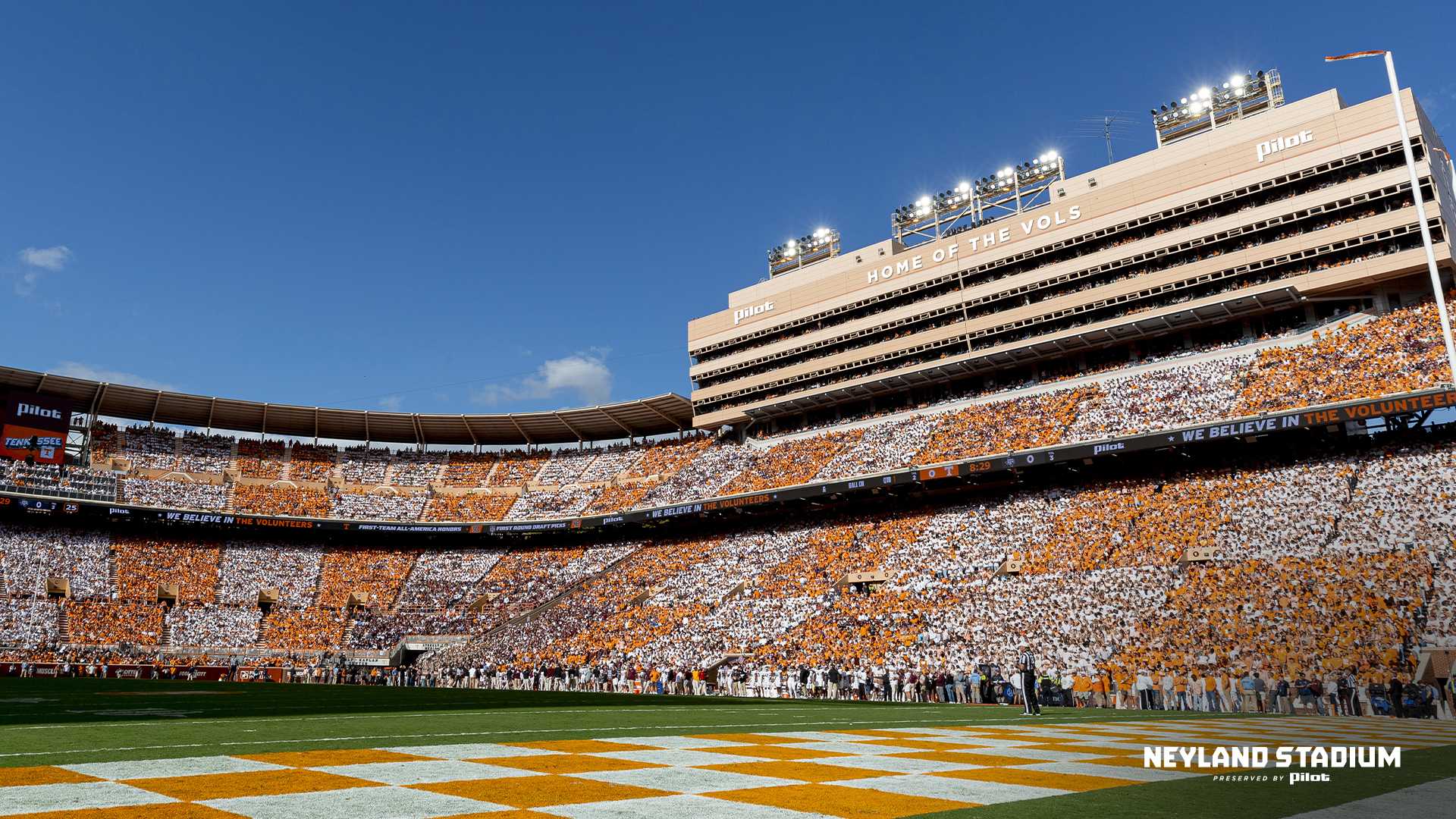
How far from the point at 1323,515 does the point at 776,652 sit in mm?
20981

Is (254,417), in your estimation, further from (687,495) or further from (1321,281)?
(1321,281)

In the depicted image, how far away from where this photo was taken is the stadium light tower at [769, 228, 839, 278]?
6506 centimetres

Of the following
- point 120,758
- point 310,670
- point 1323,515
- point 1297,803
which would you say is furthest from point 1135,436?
point 310,670

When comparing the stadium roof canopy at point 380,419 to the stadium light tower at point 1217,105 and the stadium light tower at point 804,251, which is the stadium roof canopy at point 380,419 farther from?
the stadium light tower at point 1217,105

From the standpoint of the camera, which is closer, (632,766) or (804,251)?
(632,766)

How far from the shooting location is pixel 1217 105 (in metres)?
50.6

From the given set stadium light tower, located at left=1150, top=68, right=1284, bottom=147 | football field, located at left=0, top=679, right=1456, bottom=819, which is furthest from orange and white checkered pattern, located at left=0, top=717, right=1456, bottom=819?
stadium light tower, located at left=1150, top=68, right=1284, bottom=147

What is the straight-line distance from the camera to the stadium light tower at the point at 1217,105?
49.1m

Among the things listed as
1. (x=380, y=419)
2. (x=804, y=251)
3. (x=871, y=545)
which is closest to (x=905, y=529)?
(x=871, y=545)

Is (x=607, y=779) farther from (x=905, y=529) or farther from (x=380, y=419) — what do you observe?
(x=380, y=419)

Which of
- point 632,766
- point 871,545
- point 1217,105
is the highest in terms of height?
point 1217,105

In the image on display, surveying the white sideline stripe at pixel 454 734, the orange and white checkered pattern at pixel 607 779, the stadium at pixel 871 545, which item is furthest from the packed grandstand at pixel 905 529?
the orange and white checkered pattern at pixel 607 779

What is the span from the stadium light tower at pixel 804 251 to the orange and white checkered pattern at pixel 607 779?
54.6 m

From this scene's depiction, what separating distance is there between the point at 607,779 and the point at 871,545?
3758 cm
